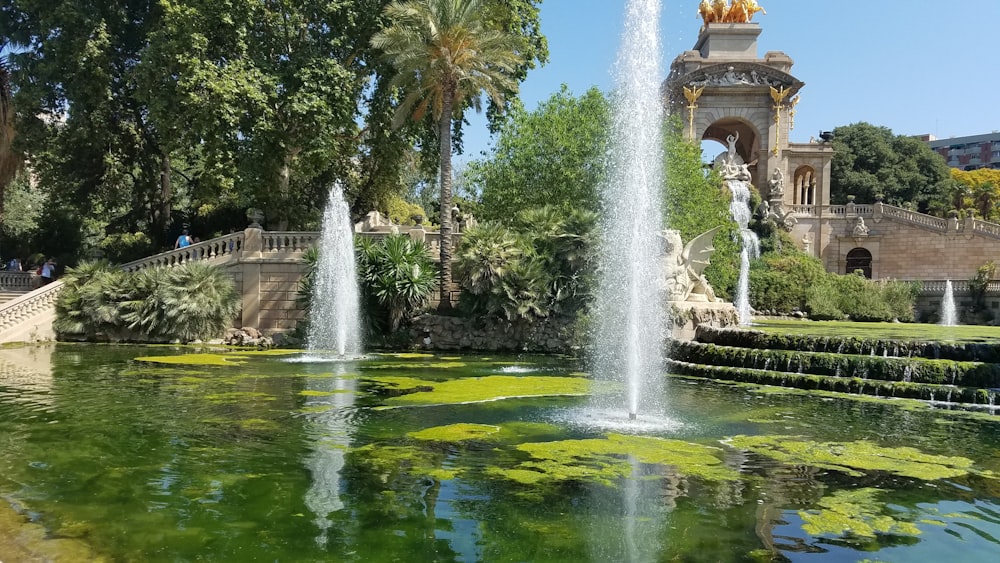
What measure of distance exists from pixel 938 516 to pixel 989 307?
1320 inches

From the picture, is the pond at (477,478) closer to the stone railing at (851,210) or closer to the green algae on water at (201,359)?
the green algae on water at (201,359)

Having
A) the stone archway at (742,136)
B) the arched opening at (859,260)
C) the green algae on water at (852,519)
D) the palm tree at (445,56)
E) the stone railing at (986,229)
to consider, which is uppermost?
the stone archway at (742,136)

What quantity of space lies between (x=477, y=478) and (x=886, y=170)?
61914mm

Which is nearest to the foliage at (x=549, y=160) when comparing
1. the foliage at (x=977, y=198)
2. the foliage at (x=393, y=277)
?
the foliage at (x=393, y=277)

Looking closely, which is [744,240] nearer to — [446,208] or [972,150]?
[446,208]

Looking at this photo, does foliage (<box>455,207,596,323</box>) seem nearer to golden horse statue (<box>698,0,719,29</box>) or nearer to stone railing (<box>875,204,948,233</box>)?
stone railing (<box>875,204,948,233</box>)

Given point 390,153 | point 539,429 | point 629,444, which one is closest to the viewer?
point 629,444

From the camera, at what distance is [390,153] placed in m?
29.1

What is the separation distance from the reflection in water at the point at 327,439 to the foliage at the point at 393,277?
767 cm

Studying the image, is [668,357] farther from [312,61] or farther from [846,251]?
[846,251]

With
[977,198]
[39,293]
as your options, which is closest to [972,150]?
[977,198]

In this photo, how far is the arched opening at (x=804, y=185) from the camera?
173 ft

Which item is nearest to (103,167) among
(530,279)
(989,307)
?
(530,279)

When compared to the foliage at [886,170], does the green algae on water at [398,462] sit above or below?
below
